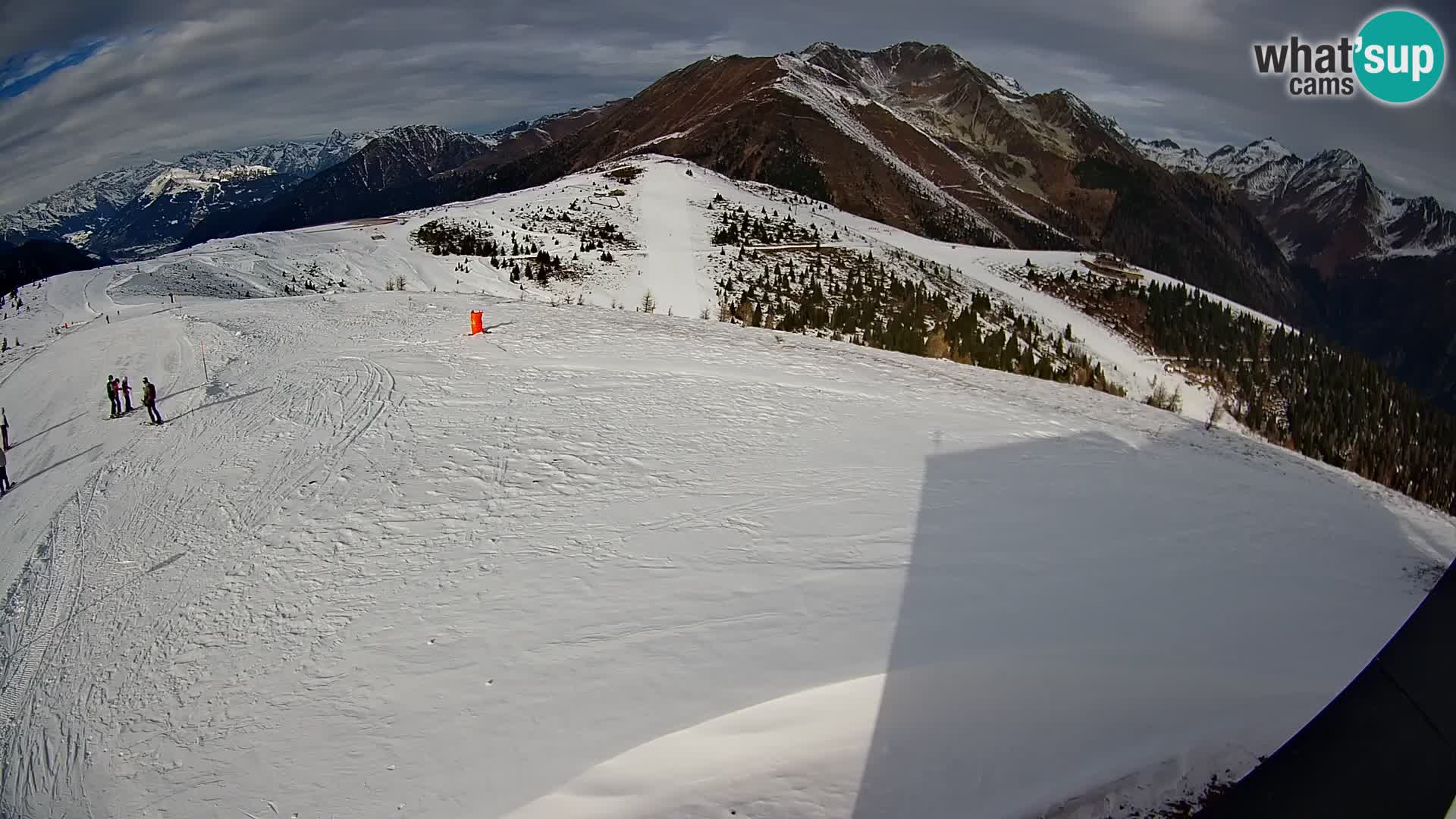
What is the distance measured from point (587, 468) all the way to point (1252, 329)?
43023 mm

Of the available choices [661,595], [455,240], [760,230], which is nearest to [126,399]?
[661,595]

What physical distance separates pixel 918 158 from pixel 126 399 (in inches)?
5316

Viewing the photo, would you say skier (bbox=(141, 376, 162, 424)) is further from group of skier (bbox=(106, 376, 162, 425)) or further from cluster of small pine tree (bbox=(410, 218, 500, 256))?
cluster of small pine tree (bbox=(410, 218, 500, 256))

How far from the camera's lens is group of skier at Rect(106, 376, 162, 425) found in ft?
36.0

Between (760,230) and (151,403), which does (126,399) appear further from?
(760,230)

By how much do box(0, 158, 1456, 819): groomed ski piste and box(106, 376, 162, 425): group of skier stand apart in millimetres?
333

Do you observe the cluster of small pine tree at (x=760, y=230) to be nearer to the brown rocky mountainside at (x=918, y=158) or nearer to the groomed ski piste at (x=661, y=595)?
the groomed ski piste at (x=661, y=595)

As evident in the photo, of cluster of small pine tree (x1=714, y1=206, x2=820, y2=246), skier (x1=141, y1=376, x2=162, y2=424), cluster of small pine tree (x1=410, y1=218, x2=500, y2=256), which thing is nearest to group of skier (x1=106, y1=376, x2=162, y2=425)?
skier (x1=141, y1=376, x2=162, y2=424)

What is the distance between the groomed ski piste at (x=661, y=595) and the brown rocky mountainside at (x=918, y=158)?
83.6m

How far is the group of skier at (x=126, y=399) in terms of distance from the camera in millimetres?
10961

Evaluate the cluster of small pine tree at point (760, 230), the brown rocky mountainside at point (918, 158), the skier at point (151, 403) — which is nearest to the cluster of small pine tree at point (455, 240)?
the cluster of small pine tree at point (760, 230)

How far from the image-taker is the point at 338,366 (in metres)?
12.7

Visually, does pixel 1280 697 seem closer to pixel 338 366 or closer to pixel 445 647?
pixel 445 647

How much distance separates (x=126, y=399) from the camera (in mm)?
12000
